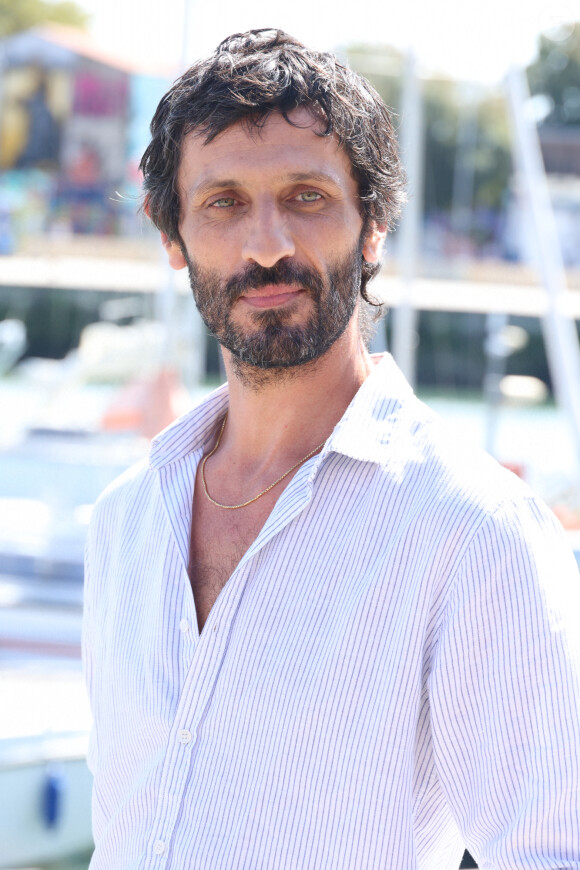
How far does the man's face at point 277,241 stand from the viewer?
4.47 ft

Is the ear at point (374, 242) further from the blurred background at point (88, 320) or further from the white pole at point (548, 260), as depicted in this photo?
the white pole at point (548, 260)

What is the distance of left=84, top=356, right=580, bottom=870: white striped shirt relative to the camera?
1.09 meters

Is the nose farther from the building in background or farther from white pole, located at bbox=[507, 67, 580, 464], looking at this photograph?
the building in background

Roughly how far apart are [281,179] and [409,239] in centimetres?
580

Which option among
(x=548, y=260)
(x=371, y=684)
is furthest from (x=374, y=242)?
(x=548, y=260)

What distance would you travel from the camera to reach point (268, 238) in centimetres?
135

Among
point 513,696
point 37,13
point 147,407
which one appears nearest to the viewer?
point 513,696

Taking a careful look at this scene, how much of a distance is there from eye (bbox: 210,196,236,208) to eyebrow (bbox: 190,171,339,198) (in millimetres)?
16

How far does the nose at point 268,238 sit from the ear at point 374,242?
0.69 feet

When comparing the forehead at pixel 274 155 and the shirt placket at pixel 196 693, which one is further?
the forehead at pixel 274 155

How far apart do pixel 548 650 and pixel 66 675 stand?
3.49 m

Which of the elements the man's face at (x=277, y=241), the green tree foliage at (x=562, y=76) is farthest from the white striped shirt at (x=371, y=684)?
the green tree foliage at (x=562, y=76)

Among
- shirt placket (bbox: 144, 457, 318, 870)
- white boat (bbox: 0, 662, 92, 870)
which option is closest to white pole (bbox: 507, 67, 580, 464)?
white boat (bbox: 0, 662, 92, 870)

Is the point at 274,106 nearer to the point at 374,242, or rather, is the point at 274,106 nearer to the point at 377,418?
the point at 374,242
